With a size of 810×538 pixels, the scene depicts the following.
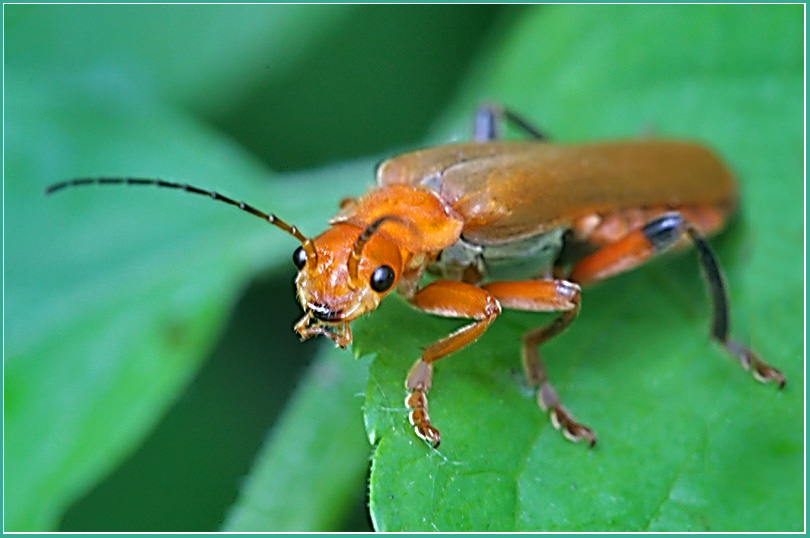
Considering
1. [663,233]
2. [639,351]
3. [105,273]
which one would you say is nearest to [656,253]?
[663,233]

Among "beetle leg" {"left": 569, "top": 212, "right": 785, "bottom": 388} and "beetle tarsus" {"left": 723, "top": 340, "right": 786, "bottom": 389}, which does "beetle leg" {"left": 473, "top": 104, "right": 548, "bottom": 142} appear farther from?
"beetle tarsus" {"left": 723, "top": 340, "right": 786, "bottom": 389}

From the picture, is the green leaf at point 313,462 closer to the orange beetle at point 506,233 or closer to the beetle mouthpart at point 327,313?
the orange beetle at point 506,233

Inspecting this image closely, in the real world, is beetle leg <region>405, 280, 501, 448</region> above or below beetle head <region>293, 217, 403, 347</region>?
below

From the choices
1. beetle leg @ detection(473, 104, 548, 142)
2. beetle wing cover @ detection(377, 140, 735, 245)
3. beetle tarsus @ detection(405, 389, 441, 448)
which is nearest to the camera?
beetle tarsus @ detection(405, 389, 441, 448)

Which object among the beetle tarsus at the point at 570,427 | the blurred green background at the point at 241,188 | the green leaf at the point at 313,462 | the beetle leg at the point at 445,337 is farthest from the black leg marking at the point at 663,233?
the green leaf at the point at 313,462

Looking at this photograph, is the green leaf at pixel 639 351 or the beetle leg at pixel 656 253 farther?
the beetle leg at pixel 656 253

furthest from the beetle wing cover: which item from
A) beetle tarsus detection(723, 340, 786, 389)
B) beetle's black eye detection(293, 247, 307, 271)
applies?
beetle tarsus detection(723, 340, 786, 389)
